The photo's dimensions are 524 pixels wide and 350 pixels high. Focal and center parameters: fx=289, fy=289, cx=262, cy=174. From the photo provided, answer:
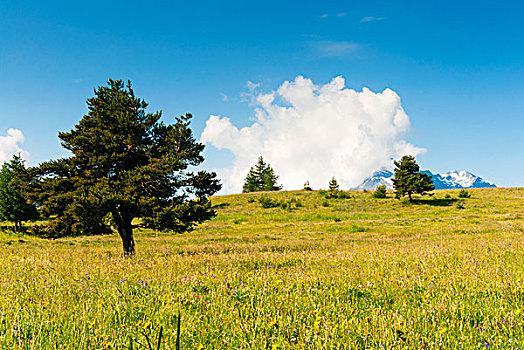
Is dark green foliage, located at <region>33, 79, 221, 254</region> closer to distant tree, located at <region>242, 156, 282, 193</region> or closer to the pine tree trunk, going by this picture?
the pine tree trunk

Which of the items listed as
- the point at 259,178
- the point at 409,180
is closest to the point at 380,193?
the point at 409,180

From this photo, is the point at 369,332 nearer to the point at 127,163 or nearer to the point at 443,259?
the point at 443,259

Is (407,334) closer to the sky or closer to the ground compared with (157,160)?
closer to the ground

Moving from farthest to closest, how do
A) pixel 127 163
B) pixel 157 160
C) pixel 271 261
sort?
pixel 127 163, pixel 157 160, pixel 271 261

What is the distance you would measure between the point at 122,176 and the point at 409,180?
46561 millimetres

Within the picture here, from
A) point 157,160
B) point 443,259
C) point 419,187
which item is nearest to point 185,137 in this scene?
point 157,160

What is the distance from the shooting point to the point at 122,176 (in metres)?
12.1

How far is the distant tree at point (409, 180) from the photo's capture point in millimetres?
47594

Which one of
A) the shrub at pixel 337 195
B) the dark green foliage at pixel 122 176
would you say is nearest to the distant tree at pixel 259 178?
the shrub at pixel 337 195

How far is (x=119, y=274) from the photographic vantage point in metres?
5.86

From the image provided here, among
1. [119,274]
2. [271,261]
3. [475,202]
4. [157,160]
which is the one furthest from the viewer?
[475,202]

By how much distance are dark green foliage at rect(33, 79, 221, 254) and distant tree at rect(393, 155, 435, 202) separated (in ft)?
141

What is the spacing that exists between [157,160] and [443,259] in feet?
35.2

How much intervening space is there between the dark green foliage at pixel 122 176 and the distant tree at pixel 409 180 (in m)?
42.8
